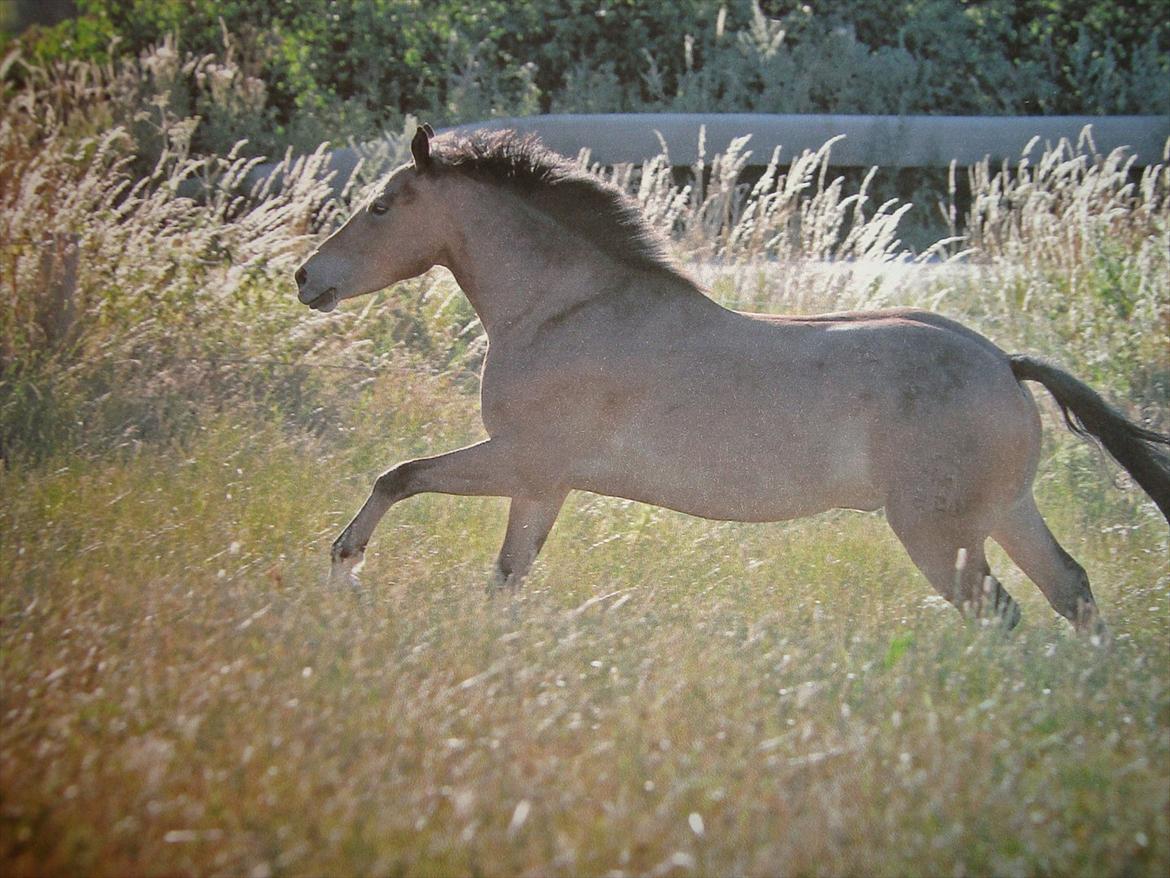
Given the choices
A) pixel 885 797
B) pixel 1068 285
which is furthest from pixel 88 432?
pixel 1068 285

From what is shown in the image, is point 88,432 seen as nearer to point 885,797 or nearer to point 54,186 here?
point 54,186

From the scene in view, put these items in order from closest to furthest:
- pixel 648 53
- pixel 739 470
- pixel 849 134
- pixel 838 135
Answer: pixel 739 470, pixel 838 135, pixel 849 134, pixel 648 53

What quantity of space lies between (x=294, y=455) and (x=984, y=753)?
454 cm

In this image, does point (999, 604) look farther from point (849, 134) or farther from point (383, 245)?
point (849, 134)

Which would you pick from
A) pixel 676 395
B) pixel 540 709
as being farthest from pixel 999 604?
pixel 540 709

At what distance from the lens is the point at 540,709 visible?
4.20 metres

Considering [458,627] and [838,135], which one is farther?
[838,135]

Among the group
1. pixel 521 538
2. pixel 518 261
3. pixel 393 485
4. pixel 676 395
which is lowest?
pixel 521 538

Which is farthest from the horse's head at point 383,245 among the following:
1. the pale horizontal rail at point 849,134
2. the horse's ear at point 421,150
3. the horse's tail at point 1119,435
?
the pale horizontal rail at point 849,134

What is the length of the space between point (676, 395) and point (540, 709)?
1743 mm

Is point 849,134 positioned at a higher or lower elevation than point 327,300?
lower

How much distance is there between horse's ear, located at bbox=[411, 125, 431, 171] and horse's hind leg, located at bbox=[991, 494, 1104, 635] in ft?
8.84

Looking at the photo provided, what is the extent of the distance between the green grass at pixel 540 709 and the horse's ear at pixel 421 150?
166 cm

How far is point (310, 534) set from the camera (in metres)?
6.54
